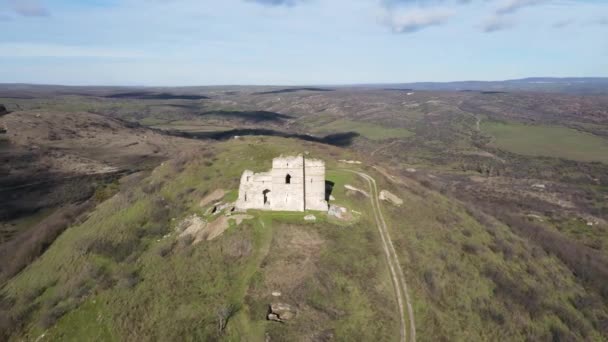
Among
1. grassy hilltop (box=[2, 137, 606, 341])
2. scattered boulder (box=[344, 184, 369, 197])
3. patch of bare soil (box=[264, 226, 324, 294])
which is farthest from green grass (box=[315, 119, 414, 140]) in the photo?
patch of bare soil (box=[264, 226, 324, 294])

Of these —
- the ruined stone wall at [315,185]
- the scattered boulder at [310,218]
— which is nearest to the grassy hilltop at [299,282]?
the scattered boulder at [310,218]

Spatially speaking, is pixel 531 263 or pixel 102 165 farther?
pixel 102 165

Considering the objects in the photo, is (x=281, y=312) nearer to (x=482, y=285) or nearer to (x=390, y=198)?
(x=482, y=285)

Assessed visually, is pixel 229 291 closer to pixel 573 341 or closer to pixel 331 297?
Result: pixel 331 297

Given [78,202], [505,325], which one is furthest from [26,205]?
[505,325]

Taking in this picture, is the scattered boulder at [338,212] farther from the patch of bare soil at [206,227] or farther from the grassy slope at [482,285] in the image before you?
the patch of bare soil at [206,227]

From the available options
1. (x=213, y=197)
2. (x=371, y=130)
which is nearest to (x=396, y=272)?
(x=213, y=197)

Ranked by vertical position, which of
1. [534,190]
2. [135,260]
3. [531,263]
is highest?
[135,260]
